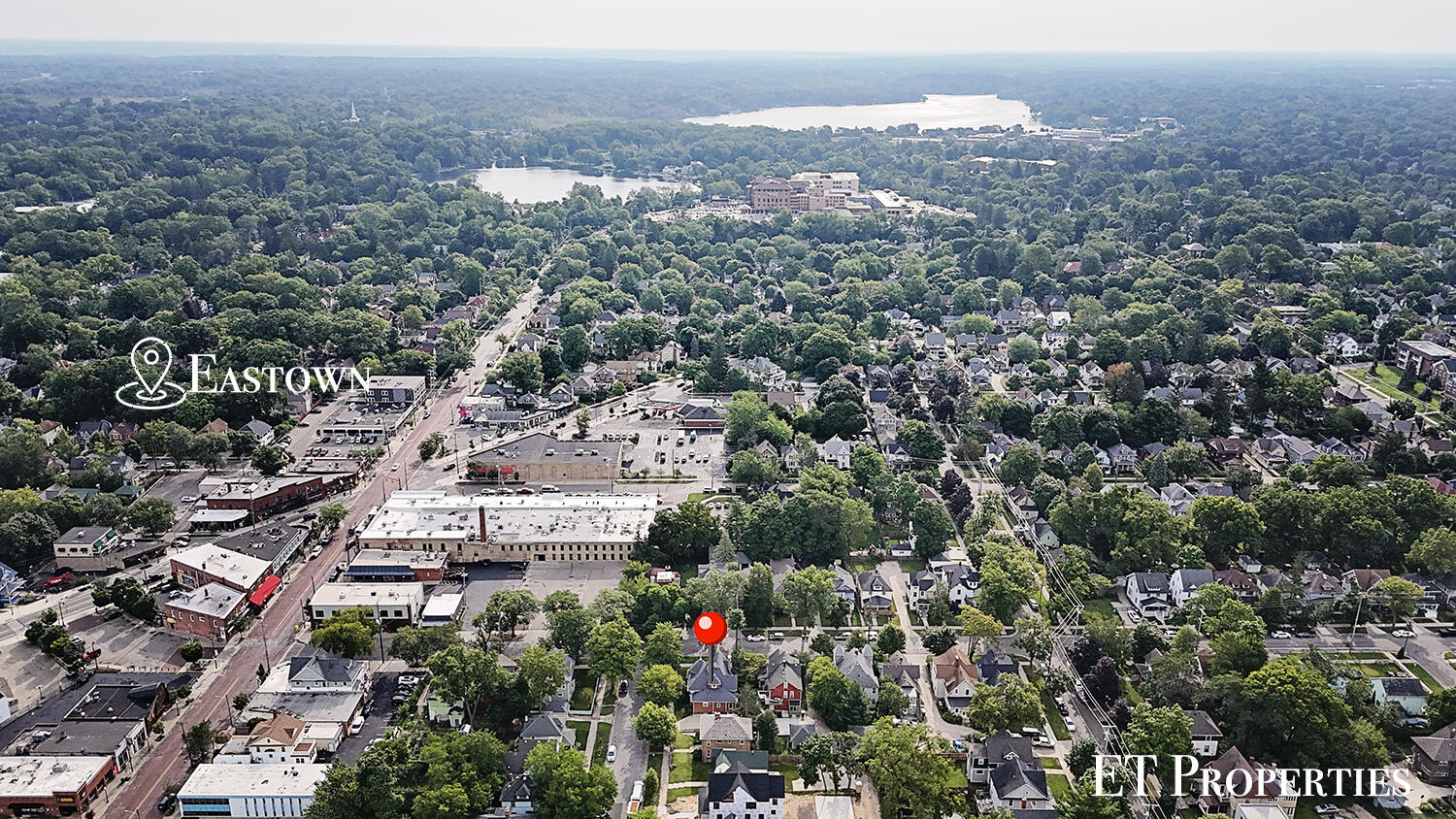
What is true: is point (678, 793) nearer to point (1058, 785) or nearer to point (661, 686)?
point (661, 686)

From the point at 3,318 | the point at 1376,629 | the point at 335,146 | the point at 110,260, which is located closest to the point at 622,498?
the point at 1376,629

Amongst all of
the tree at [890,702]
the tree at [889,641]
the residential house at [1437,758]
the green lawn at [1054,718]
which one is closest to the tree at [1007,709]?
the green lawn at [1054,718]

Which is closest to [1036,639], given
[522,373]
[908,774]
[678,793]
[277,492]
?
[908,774]

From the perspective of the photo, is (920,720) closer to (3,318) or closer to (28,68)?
(3,318)

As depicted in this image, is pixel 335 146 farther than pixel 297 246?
Yes

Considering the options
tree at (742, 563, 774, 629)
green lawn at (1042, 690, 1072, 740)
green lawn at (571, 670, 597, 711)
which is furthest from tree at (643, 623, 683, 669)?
green lawn at (1042, 690, 1072, 740)

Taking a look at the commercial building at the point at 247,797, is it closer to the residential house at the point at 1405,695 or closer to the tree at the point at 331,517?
the tree at the point at 331,517
